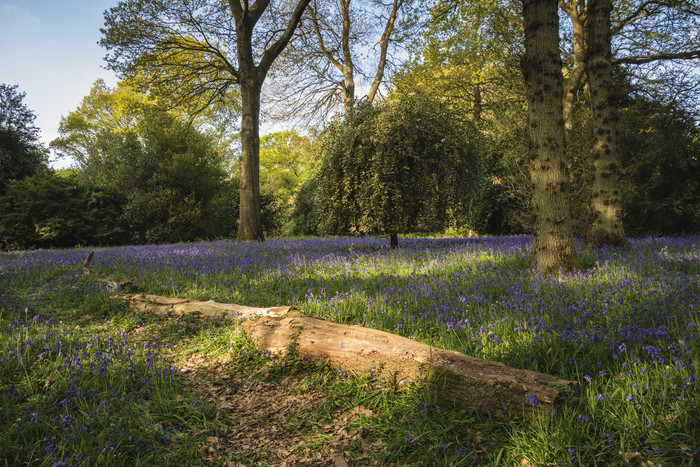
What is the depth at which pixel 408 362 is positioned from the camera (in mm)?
2680

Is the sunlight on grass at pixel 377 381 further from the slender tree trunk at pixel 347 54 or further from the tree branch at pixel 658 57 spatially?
the slender tree trunk at pixel 347 54

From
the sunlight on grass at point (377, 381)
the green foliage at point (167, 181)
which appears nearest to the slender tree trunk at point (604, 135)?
the sunlight on grass at point (377, 381)

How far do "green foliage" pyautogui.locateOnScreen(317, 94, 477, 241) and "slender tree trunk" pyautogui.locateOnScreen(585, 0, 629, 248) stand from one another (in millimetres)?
2877

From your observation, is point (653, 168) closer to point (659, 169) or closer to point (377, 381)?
point (659, 169)

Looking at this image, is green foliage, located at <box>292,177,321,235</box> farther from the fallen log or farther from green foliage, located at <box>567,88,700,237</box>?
the fallen log

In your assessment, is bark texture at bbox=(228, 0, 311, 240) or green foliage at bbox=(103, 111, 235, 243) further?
green foliage at bbox=(103, 111, 235, 243)

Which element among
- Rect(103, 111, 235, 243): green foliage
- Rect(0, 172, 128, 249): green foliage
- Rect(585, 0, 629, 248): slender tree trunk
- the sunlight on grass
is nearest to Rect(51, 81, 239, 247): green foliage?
Rect(103, 111, 235, 243): green foliage

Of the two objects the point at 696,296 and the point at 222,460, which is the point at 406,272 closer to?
the point at 696,296

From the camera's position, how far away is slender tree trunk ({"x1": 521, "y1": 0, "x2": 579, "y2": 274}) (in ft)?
18.1

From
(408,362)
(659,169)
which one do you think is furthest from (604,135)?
(408,362)

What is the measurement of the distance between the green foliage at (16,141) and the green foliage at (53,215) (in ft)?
11.8

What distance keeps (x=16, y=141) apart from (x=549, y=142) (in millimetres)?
27681

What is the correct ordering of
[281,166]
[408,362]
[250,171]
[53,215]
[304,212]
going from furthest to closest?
[281,166], [304,212], [53,215], [250,171], [408,362]

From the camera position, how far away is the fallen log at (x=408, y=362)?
7.26ft
